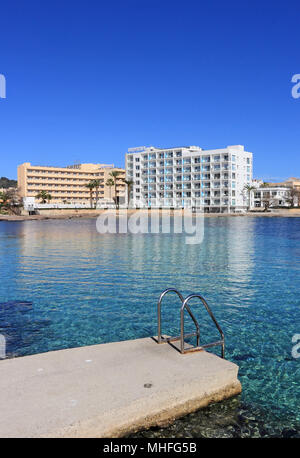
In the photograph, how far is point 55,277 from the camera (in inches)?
723

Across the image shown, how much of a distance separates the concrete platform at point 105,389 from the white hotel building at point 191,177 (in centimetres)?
13244

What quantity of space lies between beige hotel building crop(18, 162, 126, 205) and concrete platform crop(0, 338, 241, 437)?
15379 centimetres

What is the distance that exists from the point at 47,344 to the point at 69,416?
4.69 m

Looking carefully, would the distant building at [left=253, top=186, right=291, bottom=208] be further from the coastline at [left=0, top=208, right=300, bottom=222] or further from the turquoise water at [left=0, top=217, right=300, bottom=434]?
the turquoise water at [left=0, top=217, right=300, bottom=434]

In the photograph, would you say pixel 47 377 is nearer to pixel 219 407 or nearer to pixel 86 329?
pixel 219 407

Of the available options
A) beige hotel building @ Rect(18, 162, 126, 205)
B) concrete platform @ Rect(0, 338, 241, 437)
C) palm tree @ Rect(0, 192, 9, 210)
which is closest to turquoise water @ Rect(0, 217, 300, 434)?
concrete platform @ Rect(0, 338, 241, 437)

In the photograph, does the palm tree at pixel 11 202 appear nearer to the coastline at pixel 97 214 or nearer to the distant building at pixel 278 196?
the coastline at pixel 97 214

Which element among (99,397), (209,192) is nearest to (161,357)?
(99,397)

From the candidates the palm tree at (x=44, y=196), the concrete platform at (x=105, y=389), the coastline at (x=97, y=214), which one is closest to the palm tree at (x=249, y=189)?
the coastline at (x=97, y=214)

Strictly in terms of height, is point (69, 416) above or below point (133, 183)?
below

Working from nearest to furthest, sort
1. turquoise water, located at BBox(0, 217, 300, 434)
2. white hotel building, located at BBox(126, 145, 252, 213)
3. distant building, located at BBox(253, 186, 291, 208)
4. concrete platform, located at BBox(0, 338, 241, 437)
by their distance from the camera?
concrete platform, located at BBox(0, 338, 241, 437), turquoise water, located at BBox(0, 217, 300, 434), white hotel building, located at BBox(126, 145, 252, 213), distant building, located at BBox(253, 186, 291, 208)

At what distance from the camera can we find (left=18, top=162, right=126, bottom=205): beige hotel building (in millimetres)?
155625

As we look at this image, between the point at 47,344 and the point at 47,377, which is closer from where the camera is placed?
the point at 47,377

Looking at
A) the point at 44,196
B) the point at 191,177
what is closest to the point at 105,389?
the point at 191,177
